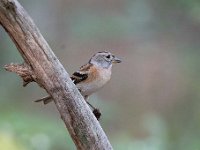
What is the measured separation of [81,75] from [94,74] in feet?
0.37

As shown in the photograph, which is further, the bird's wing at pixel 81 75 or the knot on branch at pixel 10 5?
the bird's wing at pixel 81 75

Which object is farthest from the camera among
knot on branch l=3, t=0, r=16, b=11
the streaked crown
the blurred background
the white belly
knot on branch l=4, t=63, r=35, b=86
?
the blurred background

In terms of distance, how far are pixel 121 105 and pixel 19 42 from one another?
6.13 m

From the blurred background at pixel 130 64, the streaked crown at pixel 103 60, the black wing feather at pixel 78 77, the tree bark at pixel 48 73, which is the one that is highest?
the blurred background at pixel 130 64

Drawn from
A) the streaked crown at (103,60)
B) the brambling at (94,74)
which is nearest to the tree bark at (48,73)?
the brambling at (94,74)

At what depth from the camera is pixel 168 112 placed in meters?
8.37

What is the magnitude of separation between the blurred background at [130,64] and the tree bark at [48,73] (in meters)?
2.35

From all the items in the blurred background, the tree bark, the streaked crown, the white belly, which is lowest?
the tree bark

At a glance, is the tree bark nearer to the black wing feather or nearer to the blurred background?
the black wing feather

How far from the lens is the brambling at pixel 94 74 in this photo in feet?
17.6

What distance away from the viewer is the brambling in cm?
536

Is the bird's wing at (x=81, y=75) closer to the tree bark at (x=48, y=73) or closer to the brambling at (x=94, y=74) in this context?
the brambling at (x=94, y=74)

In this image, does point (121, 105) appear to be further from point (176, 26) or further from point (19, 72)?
point (19, 72)

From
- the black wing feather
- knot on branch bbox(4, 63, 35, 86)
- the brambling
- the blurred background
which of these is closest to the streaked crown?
the brambling
